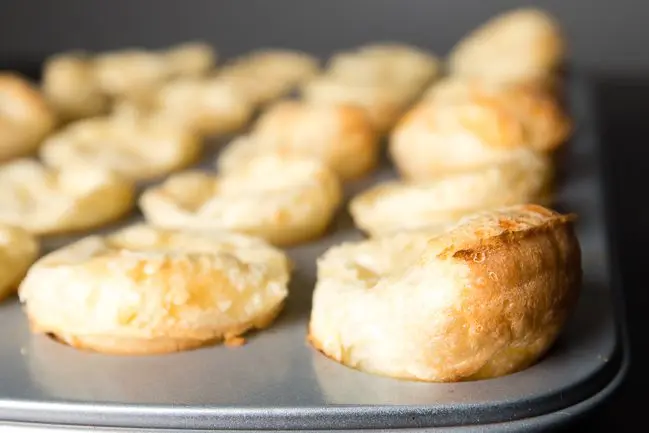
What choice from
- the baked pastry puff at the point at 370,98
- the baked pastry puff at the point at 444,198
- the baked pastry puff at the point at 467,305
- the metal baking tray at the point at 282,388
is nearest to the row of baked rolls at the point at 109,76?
the baked pastry puff at the point at 370,98

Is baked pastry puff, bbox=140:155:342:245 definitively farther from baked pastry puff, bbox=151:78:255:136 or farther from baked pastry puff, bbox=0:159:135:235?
baked pastry puff, bbox=151:78:255:136

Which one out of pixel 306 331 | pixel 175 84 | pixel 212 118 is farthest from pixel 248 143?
pixel 306 331

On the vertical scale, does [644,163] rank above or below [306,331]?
below

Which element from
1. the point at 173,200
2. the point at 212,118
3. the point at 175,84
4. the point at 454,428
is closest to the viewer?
the point at 454,428

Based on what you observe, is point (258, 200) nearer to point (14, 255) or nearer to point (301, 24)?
point (14, 255)

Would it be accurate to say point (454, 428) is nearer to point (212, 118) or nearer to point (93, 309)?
point (93, 309)

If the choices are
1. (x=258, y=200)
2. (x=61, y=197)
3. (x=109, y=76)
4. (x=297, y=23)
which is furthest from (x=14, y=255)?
(x=297, y=23)

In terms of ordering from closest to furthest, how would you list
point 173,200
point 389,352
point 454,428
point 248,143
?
point 454,428 < point 389,352 < point 173,200 < point 248,143
